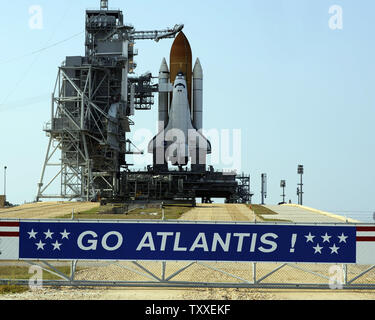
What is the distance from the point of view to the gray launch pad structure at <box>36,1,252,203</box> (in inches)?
3438

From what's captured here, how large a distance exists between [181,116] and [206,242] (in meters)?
72.9

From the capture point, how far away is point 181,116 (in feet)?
293

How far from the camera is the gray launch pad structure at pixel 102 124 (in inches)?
3438

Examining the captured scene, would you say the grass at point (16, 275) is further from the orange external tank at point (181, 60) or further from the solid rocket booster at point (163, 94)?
the solid rocket booster at point (163, 94)

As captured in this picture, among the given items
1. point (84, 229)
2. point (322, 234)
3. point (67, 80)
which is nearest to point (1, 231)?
point (84, 229)

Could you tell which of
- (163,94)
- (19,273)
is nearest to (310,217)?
(19,273)

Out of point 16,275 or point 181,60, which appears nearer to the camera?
point 16,275

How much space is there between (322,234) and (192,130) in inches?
2897

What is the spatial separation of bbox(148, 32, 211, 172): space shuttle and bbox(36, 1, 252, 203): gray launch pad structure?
2939mm

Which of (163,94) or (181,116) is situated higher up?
(163,94)

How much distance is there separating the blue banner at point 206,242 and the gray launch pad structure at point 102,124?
6256 cm

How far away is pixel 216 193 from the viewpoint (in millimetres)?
99250

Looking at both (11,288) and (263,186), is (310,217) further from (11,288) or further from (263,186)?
(263,186)
